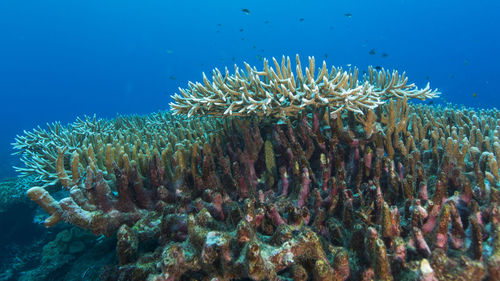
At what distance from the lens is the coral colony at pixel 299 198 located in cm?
190

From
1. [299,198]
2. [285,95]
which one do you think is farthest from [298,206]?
[285,95]

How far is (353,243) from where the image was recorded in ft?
6.77

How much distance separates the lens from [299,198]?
284 centimetres

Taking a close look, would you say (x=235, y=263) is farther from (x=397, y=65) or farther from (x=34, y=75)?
(x=34, y=75)

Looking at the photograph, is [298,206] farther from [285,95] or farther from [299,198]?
[285,95]

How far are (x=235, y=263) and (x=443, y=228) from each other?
1.53m

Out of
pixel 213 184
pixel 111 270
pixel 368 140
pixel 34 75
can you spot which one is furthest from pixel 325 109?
pixel 34 75

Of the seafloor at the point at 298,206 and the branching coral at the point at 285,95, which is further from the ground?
the branching coral at the point at 285,95

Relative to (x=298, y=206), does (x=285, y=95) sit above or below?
above

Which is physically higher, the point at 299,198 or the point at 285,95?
the point at 285,95

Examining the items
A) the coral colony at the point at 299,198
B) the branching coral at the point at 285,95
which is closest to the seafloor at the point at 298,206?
the coral colony at the point at 299,198

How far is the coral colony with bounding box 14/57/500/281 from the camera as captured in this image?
74.9 inches

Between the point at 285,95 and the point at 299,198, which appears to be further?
the point at 285,95

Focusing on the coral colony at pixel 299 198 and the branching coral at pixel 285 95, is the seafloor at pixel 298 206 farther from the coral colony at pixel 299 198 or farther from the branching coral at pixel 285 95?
the branching coral at pixel 285 95
